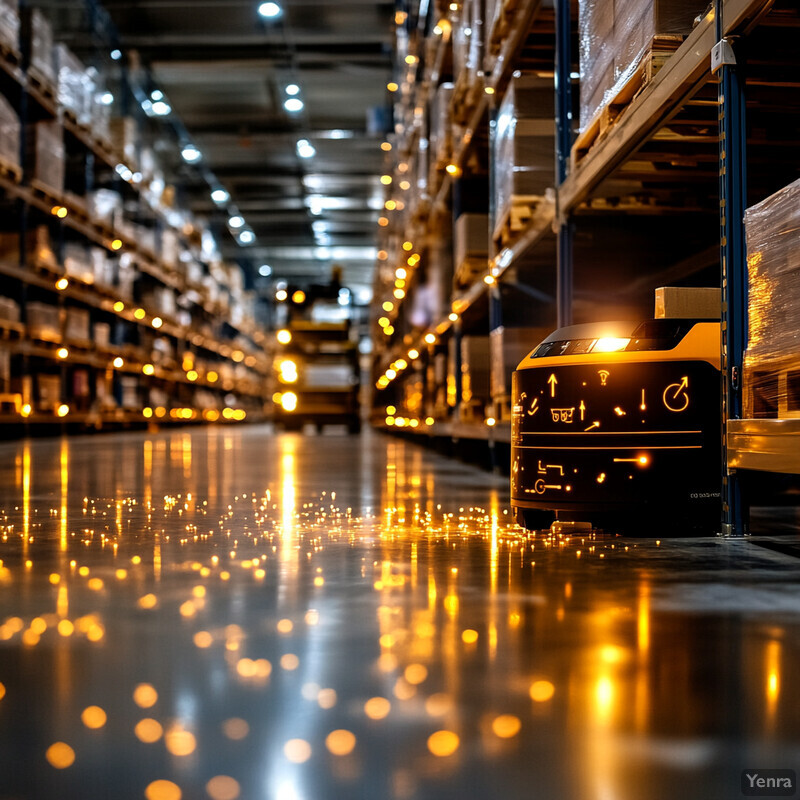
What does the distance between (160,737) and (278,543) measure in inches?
68.3

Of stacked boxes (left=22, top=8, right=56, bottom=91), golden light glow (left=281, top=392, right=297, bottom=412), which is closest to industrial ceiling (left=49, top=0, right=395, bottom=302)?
stacked boxes (left=22, top=8, right=56, bottom=91)

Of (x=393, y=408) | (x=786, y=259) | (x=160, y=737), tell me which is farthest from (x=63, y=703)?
(x=393, y=408)

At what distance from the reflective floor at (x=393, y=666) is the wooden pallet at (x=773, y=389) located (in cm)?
37

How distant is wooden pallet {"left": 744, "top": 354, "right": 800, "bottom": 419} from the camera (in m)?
2.46

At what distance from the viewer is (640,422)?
286 centimetres

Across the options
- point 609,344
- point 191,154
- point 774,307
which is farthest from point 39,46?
point 774,307

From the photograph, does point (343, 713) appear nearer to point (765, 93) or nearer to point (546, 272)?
point (765, 93)

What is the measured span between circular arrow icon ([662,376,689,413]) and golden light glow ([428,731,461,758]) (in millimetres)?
1894

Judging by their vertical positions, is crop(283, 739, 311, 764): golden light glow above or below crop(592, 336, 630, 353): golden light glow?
below

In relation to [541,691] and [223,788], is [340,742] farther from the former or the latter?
[541,691]

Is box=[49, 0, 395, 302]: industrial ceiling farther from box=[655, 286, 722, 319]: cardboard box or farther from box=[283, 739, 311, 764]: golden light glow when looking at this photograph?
box=[283, 739, 311, 764]: golden light glow

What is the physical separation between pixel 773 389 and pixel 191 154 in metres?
20.8

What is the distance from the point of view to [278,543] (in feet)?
9.37

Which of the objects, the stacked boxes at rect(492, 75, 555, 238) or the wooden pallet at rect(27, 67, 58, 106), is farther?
the wooden pallet at rect(27, 67, 58, 106)
